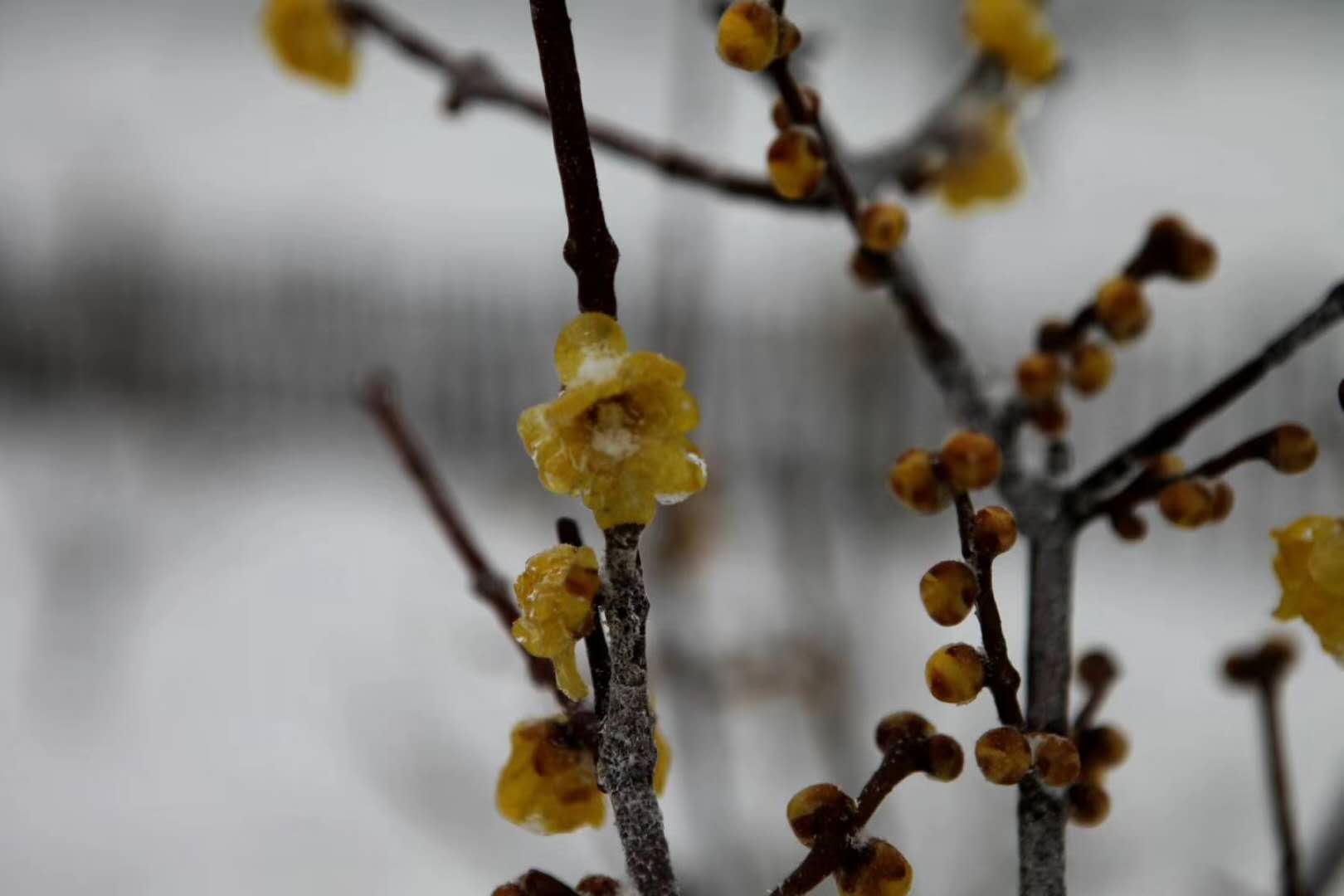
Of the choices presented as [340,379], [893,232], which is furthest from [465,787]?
[340,379]

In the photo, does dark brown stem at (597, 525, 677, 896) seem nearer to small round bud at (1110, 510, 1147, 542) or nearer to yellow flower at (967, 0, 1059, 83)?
small round bud at (1110, 510, 1147, 542)

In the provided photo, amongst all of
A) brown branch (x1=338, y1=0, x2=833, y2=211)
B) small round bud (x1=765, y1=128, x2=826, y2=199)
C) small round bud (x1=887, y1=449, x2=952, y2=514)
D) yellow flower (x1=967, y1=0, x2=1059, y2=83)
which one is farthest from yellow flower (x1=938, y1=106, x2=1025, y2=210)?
small round bud (x1=887, y1=449, x2=952, y2=514)

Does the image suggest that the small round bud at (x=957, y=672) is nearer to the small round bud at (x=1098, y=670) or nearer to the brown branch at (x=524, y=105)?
the small round bud at (x=1098, y=670)

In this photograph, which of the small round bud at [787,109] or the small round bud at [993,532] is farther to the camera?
the small round bud at [787,109]

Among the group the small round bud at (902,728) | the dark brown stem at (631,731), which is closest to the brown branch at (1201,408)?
the small round bud at (902,728)

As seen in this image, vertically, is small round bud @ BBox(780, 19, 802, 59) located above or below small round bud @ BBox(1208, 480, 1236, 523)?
above

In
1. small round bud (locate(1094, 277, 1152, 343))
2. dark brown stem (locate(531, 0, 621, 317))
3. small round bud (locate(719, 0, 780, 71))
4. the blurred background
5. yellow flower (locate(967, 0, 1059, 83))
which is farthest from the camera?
the blurred background
